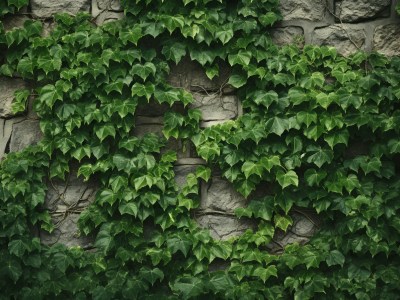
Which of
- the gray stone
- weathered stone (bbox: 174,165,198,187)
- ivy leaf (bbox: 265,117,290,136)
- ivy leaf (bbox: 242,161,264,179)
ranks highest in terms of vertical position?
the gray stone

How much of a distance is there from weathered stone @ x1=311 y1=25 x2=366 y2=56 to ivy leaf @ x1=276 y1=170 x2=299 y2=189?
714 millimetres

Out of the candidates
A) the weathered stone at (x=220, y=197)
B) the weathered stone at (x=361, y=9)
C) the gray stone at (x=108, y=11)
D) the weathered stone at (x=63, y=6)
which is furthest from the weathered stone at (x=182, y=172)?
the weathered stone at (x=361, y=9)

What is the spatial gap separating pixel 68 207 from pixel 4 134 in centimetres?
54

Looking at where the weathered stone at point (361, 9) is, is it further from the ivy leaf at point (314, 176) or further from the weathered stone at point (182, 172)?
the weathered stone at point (182, 172)

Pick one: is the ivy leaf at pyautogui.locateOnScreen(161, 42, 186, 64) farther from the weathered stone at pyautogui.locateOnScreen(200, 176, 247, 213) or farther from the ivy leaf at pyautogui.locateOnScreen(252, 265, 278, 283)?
the ivy leaf at pyautogui.locateOnScreen(252, 265, 278, 283)

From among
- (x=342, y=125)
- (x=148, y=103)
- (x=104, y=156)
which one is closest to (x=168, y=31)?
(x=148, y=103)

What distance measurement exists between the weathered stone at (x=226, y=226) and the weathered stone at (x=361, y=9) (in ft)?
3.98

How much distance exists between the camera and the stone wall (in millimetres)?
3369

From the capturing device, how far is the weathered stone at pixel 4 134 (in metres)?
3.49

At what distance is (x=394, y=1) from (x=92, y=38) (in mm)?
1607

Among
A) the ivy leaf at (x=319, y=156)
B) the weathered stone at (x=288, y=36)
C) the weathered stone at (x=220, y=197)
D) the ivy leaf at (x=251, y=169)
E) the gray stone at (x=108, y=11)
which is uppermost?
the gray stone at (x=108, y=11)

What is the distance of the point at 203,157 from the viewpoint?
3311 millimetres

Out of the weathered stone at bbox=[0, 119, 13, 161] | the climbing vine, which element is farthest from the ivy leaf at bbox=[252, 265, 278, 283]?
the weathered stone at bbox=[0, 119, 13, 161]

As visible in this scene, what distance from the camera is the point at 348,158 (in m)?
3.36
